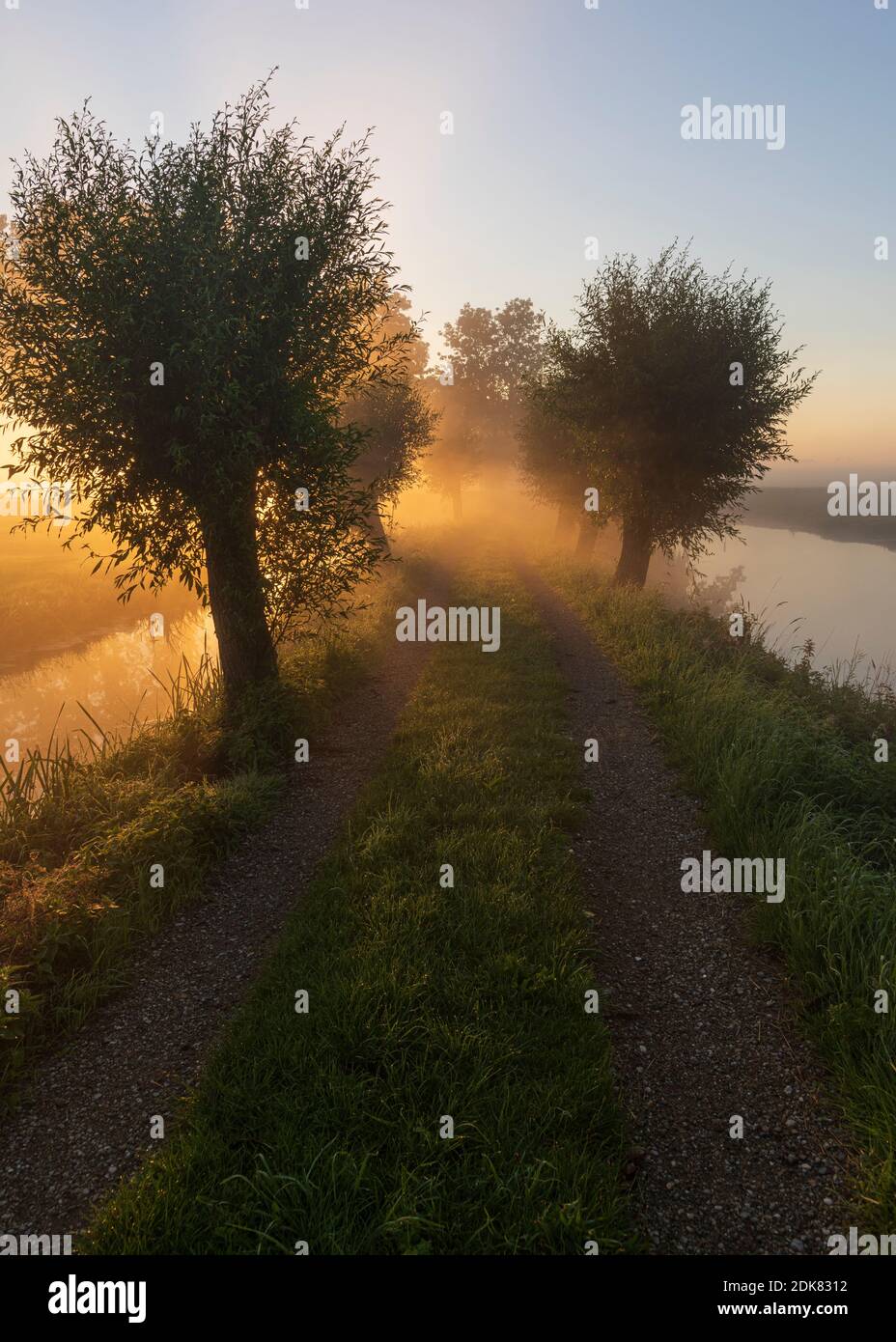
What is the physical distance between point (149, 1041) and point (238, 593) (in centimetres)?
836

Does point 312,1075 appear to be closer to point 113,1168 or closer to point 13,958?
point 113,1168

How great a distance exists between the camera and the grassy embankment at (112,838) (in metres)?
5.90

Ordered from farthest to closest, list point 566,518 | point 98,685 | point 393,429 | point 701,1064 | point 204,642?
point 566,518 < point 393,429 < point 204,642 < point 98,685 < point 701,1064

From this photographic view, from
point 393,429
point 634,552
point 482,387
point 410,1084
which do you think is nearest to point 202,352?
point 410,1084

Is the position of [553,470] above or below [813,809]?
above

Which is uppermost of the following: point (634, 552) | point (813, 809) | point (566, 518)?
point (566, 518)

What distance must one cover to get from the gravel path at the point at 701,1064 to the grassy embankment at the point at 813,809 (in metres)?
Result: 0.30

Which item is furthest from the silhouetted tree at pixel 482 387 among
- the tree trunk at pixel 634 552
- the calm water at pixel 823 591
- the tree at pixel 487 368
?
the tree trunk at pixel 634 552

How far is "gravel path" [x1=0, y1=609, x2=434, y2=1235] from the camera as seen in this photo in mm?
4324

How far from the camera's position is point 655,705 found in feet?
44.1

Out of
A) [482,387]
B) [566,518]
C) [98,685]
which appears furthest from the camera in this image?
[482,387]

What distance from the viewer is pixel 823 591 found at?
37.9 meters

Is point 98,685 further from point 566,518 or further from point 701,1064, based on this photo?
point 566,518

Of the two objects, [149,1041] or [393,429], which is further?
[393,429]
